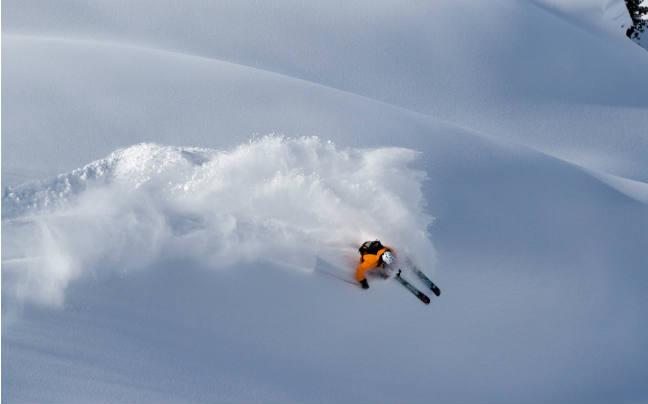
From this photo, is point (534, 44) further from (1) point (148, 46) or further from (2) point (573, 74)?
(1) point (148, 46)

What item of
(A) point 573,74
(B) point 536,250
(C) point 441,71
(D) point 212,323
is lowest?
(D) point 212,323

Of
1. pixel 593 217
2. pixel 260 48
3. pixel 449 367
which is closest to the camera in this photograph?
pixel 449 367

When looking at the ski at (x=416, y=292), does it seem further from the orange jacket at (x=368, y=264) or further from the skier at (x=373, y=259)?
the orange jacket at (x=368, y=264)

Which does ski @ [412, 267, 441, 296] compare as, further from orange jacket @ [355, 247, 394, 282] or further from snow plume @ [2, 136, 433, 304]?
orange jacket @ [355, 247, 394, 282]

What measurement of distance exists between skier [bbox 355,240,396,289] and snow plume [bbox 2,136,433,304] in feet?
0.70

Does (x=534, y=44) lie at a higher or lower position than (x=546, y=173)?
higher

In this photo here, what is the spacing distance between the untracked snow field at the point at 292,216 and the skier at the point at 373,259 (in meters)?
0.21

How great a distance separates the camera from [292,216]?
34.1 ft

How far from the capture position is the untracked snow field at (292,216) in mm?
9109

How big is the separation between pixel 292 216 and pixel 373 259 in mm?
1377

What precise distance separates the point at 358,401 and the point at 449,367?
5.27 feet

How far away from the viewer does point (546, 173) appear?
12.5 meters

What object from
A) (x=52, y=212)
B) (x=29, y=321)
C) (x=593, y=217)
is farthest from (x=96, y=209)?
(x=593, y=217)

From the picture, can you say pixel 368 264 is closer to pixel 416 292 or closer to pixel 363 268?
pixel 363 268
